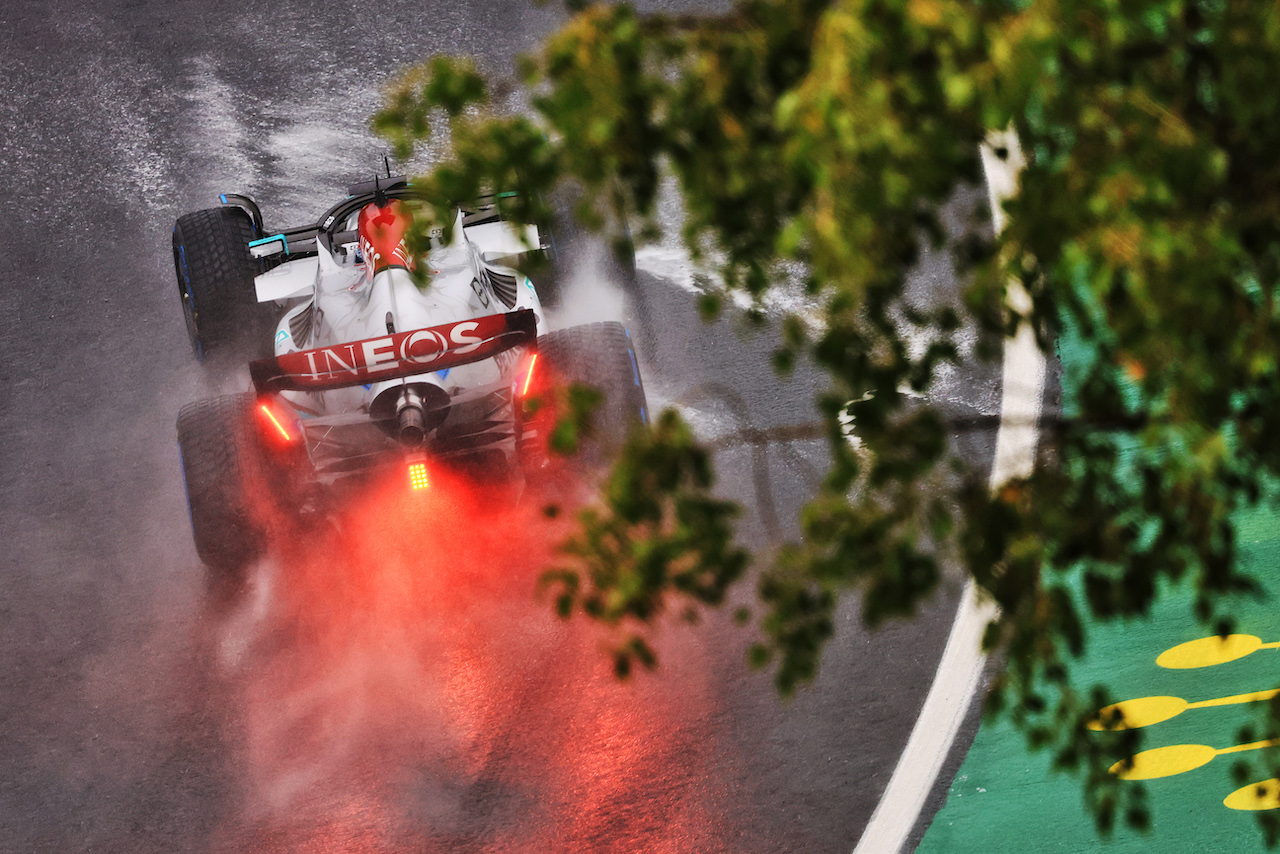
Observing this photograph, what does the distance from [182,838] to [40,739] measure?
1.23m

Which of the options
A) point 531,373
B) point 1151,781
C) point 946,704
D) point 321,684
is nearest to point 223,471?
point 321,684

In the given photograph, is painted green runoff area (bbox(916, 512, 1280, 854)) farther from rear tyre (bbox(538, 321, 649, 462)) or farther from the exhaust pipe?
the exhaust pipe

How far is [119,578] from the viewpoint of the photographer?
26.2 ft

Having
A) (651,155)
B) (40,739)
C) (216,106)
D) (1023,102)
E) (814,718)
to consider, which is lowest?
(814,718)

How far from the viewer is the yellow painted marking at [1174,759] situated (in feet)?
20.3

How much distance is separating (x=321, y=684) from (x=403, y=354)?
6.91 ft

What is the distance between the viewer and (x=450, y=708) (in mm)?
7152

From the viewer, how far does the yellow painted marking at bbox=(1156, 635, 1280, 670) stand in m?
6.54

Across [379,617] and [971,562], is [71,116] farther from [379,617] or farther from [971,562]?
[971,562]

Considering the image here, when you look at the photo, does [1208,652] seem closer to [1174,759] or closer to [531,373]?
[1174,759]

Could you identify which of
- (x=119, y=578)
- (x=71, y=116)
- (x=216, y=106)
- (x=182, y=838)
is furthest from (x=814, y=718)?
(x=71, y=116)

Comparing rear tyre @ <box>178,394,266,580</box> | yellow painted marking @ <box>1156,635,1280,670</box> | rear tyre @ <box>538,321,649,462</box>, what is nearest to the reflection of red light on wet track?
rear tyre @ <box>178,394,266,580</box>

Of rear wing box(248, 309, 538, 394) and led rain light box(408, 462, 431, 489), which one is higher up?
rear wing box(248, 309, 538, 394)

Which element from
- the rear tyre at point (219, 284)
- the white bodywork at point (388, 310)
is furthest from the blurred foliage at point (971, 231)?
the rear tyre at point (219, 284)
